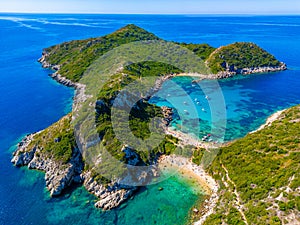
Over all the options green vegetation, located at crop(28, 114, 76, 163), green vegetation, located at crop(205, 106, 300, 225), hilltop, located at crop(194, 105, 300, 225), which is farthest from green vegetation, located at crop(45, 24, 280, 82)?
hilltop, located at crop(194, 105, 300, 225)

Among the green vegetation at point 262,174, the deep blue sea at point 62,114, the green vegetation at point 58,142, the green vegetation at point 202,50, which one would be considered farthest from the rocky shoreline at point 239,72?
the green vegetation at point 58,142

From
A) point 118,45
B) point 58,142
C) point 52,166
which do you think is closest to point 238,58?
point 118,45

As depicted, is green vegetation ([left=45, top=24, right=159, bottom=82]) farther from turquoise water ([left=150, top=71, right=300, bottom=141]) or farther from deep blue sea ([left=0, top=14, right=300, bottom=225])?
turquoise water ([left=150, top=71, right=300, bottom=141])

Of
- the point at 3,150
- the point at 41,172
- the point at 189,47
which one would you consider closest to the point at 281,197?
the point at 41,172

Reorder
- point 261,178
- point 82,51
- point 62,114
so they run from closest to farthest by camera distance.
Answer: point 261,178 < point 62,114 < point 82,51

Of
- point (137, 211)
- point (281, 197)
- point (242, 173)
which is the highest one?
point (281, 197)

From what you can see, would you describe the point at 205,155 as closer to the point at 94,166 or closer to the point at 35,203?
the point at 94,166

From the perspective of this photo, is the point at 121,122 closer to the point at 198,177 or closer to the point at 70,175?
the point at 70,175
